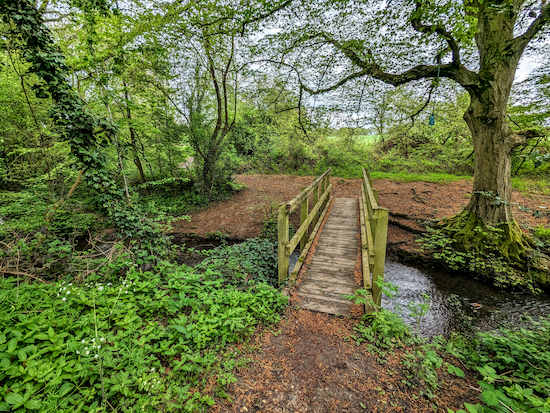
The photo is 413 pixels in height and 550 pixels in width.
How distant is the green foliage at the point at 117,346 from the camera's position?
1632 millimetres

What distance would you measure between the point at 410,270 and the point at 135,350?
6.57 m

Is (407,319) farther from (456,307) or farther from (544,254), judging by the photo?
(544,254)

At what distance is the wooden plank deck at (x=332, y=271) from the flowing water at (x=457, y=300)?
1.00 meters

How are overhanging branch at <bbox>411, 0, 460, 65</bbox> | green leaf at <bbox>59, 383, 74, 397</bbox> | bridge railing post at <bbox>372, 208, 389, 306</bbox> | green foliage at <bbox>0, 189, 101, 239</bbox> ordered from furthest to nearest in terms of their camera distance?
green foliage at <bbox>0, 189, 101, 239</bbox>, overhanging branch at <bbox>411, 0, 460, 65</bbox>, bridge railing post at <bbox>372, 208, 389, 306</bbox>, green leaf at <bbox>59, 383, 74, 397</bbox>

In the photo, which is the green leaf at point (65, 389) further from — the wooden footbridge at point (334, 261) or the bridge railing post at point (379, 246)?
the bridge railing post at point (379, 246)

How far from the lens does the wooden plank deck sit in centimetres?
347

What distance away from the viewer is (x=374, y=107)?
8.12 m

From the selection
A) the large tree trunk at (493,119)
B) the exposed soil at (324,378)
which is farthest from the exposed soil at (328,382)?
the large tree trunk at (493,119)

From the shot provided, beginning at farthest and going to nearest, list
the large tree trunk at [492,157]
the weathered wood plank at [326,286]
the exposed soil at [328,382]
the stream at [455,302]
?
the large tree trunk at [492,157]
the stream at [455,302]
the weathered wood plank at [326,286]
the exposed soil at [328,382]

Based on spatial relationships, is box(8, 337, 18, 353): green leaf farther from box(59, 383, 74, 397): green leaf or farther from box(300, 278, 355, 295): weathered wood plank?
box(300, 278, 355, 295): weathered wood plank

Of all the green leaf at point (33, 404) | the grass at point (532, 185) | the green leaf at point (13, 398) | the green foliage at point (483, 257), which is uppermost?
the grass at point (532, 185)

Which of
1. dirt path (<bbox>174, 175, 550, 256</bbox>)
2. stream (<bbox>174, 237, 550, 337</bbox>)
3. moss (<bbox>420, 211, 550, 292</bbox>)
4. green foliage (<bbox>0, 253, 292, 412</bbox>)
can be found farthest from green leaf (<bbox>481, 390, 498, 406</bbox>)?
dirt path (<bbox>174, 175, 550, 256</bbox>)

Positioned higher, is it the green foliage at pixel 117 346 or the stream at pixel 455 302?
the green foliage at pixel 117 346

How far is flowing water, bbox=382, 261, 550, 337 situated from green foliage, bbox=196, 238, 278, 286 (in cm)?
249
